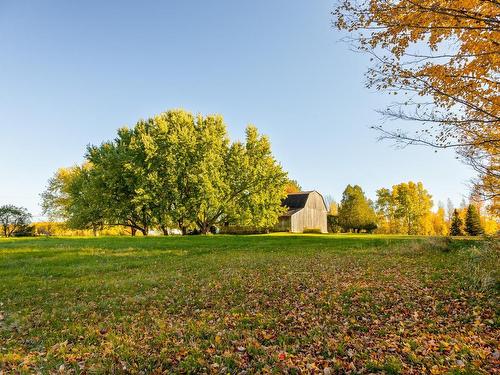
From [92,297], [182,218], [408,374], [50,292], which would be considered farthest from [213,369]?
[182,218]

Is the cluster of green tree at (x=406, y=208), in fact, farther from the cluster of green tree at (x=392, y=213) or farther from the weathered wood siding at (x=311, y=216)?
the weathered wood siding at (x=311, y=216)

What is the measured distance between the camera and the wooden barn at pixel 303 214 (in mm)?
45719

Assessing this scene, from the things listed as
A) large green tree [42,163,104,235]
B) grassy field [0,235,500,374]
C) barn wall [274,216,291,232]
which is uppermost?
large green tree [42,163,104,235]

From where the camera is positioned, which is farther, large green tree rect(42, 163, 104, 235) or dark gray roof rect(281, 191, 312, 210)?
dark gray roof rect(281, 191, 312, 210)

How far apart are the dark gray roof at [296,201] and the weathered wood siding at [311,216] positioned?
1.94 ft

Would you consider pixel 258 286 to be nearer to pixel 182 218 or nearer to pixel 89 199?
pixel 182 218

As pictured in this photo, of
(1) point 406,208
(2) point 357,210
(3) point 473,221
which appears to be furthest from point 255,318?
(1) point 406,208

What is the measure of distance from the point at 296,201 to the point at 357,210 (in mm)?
9052

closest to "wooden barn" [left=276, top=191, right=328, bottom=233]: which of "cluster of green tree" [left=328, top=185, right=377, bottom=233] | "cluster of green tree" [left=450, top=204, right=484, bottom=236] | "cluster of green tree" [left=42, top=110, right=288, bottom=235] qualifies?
"cluster of green tree" [left=328, top=185, right=377, bottom=233]

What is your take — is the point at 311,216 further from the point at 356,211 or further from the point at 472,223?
the point at 472,223

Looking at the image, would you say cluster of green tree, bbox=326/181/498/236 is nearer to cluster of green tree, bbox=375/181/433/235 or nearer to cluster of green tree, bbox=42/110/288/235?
cluster of green tree, bbox=375/181/433/235

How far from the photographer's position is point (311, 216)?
49.3m

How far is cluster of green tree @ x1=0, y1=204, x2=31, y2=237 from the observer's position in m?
44.4

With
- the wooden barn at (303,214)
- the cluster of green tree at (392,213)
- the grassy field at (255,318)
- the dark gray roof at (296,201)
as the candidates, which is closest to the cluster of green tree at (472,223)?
the cluster of green tree at (392,213)
